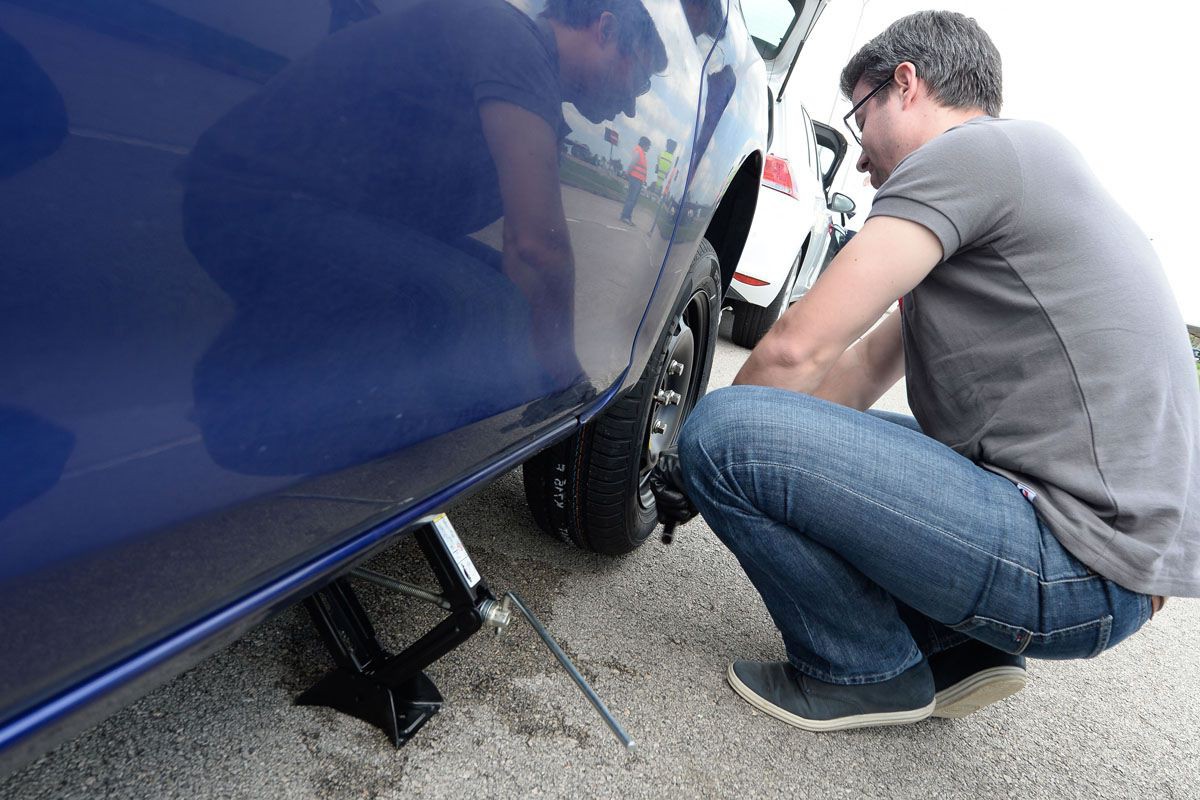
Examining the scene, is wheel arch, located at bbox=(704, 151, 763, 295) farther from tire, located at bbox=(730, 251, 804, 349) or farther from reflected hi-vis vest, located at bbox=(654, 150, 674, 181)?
tire, located at bbox=(730, 251, 804, 349)

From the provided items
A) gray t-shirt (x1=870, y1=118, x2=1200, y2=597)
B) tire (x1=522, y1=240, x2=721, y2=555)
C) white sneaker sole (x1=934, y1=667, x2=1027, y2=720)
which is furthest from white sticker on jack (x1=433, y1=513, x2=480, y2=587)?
white sneaker sole (x1=934, y1=667, x2=1027, y2=720)

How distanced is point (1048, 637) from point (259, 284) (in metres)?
1.26

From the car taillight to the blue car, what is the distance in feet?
9.05

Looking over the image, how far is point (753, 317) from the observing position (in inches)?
184

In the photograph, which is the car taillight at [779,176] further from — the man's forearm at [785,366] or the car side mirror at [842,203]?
the man's forearm at [785,366]

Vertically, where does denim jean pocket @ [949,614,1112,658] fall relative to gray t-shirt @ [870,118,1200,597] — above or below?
below

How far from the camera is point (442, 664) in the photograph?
131cm

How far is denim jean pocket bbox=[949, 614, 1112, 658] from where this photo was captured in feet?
4.03

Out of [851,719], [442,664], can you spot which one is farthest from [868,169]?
[442,664]

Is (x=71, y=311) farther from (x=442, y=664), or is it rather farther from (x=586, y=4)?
(x=442, y=664)

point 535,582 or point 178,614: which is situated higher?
point 178,614

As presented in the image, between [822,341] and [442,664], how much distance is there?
844mm

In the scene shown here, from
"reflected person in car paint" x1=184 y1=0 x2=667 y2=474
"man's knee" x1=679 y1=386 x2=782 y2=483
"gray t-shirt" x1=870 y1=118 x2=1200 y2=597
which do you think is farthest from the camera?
"man's knee" x1=679 y1=386 x2=782 y2=483

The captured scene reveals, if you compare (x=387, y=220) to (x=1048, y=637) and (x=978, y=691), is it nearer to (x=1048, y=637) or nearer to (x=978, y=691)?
(x=1048, y=637)
